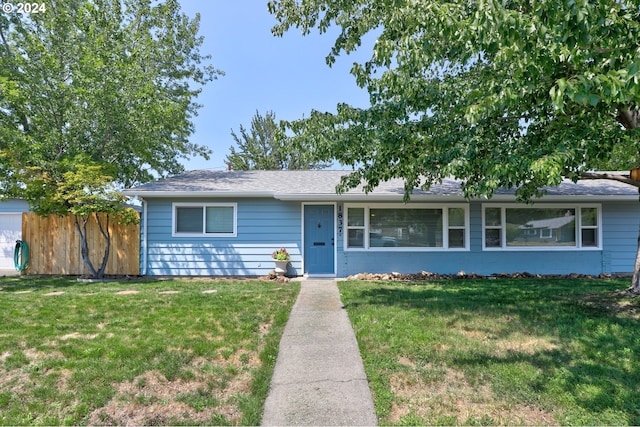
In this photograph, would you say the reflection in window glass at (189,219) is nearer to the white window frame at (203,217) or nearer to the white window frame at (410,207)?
the white window frame at (203,217)

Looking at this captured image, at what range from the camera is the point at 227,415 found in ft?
9.32

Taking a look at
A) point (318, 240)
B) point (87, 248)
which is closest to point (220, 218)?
point (318, 240)

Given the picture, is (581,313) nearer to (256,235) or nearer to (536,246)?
(536,246)

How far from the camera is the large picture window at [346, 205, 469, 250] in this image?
9.84 m

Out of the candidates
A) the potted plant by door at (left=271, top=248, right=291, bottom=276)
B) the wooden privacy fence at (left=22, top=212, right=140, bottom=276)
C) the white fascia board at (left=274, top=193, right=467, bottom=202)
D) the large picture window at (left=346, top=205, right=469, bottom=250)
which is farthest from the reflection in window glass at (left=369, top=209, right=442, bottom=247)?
the wooden privacy fence at (left=22, top=212, right=140, bottom=276)

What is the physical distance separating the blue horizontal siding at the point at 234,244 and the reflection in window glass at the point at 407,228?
95.4 inches

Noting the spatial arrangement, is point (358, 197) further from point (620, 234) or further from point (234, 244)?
point (620, 234)

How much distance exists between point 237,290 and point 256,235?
2.35 m

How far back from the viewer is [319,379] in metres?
3.44

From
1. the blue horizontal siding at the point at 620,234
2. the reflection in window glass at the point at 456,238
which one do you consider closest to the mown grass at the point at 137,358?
the reflection in window glass at the point at 456,238

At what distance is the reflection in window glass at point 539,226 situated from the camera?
1005 cm

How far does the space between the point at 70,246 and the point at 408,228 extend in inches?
414

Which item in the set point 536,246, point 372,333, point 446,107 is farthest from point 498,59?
point 536,246

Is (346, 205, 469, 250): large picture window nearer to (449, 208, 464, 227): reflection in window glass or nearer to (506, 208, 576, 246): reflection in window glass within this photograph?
(449, 208, 464, 227): reflection in window glass
